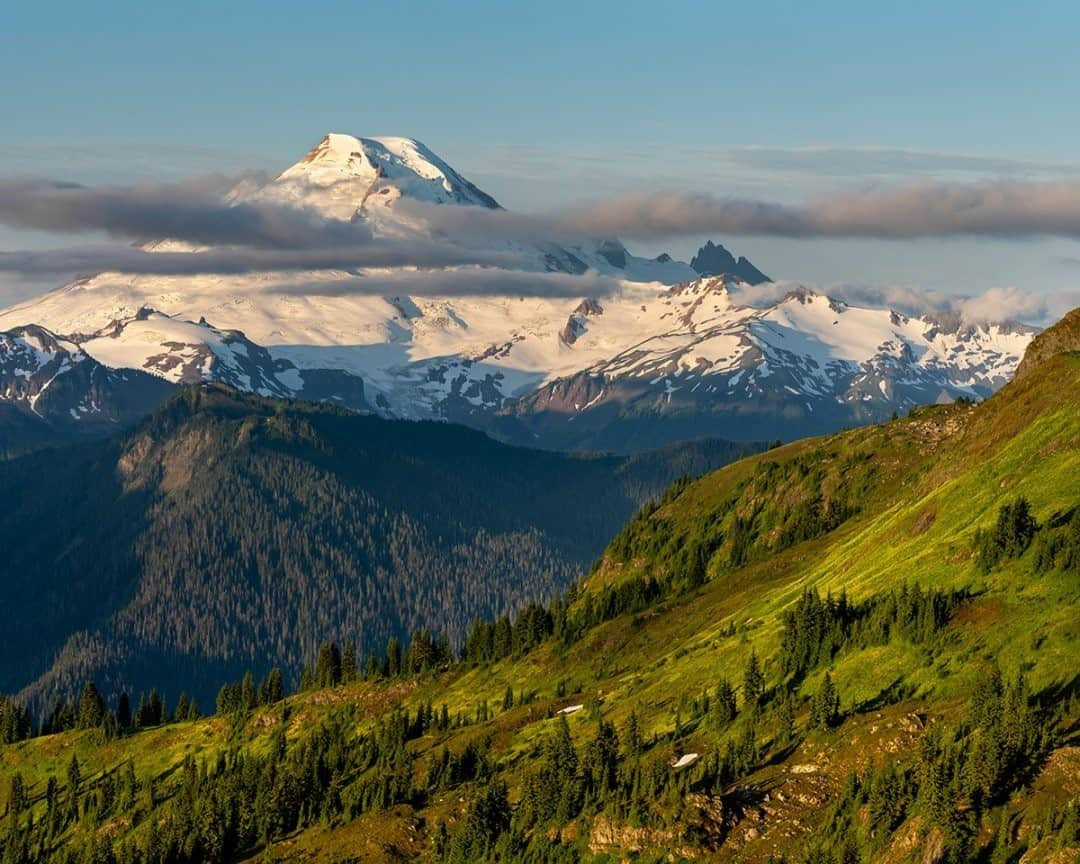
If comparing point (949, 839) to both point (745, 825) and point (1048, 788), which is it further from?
point (745, 825)

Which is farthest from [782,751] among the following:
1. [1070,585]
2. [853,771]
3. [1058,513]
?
[1058,513]

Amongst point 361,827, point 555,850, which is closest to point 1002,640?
point 555,850

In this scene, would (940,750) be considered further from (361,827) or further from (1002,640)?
(361,827)

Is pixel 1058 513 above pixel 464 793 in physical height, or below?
above

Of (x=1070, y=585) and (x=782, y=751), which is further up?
(x=1070, y=585)

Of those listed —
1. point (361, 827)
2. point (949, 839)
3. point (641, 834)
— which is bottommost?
point (361, 827)

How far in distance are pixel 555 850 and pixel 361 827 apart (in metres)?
36.4

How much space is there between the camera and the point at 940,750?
474ft

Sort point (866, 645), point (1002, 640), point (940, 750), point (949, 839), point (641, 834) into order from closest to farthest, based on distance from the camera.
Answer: point (949, 839) → point (940, 750) → point (641, 834) → point (1002, 640) → point (866, 645)

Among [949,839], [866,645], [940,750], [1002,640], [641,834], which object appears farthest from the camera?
[866,645]

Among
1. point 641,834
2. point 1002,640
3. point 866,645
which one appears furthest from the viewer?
point 866,645

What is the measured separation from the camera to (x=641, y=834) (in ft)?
522

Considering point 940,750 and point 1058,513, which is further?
point 1058,513

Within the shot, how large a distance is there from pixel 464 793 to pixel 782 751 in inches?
1685
